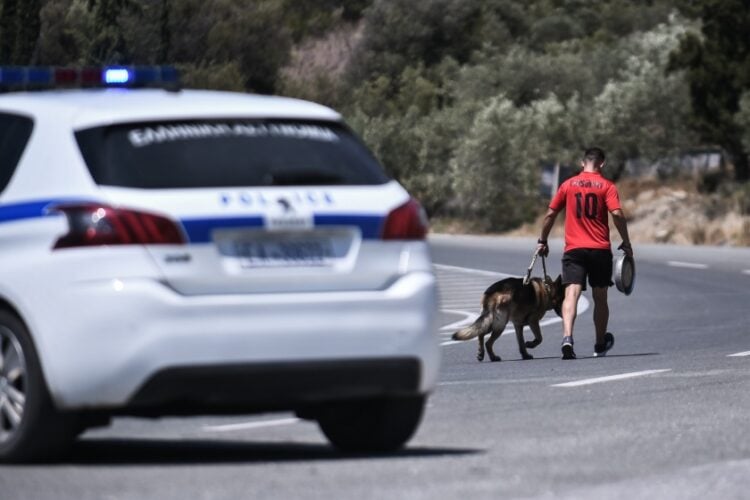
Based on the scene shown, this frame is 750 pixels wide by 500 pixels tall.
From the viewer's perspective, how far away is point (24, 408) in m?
8.97

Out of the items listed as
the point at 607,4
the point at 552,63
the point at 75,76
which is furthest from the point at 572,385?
the point at 607,4

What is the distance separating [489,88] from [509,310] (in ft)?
208

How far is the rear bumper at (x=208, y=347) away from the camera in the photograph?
8734 millimetres

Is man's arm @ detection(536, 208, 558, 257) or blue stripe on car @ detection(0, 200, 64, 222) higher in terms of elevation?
blue stripe on car @ detection(0, 200, 64, 222)

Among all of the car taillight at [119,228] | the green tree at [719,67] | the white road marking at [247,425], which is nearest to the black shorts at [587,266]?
the white road marking at [247,425]

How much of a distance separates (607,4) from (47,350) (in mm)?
113944

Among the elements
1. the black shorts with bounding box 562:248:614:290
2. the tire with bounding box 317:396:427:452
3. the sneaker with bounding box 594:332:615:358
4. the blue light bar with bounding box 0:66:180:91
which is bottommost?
the sneaker with bounding box 594:332:615:358

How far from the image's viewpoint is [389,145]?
7719cm

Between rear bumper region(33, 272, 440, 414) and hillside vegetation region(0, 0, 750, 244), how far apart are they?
78.7 ft

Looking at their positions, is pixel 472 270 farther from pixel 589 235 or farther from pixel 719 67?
pixel 589 235

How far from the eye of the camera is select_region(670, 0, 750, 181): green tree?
182ft

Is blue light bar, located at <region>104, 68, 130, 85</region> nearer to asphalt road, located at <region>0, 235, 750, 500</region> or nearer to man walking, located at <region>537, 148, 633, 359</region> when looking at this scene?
asphalt road, located at <region>0, 235, 750, 500</region>

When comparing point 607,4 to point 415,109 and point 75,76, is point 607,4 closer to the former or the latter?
point 415,109

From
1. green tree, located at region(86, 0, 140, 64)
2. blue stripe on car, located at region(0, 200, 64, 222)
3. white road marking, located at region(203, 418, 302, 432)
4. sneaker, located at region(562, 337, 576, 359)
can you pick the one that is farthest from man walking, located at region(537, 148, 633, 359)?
green tree, located at region(86, 0, 140, 64)
